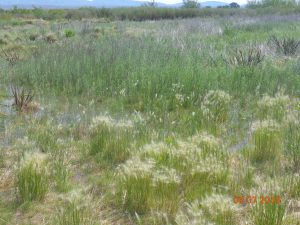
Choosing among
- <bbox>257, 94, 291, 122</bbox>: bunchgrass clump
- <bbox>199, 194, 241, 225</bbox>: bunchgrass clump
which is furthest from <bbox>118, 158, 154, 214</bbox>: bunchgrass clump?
<bbox>257, 94, 291, 122</bbox>: bunchgrass clump

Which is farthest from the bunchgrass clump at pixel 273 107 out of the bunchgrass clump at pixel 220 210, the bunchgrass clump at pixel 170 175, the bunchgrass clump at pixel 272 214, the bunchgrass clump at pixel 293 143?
the bunchgrass clump at pixel 272 214

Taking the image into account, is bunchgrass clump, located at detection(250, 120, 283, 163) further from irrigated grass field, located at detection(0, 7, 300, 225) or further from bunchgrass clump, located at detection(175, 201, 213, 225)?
bunchgrass clump, located at detection(175, 201, 213, 225)

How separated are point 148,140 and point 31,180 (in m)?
1.55

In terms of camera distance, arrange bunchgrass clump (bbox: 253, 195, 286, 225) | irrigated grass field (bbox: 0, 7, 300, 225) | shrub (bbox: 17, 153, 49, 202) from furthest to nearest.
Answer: shrub (bbox: 17, 153, 49, 202), irrigated grass field (bbox: 0, 7, 300, 225), bunchgrass clump (bbox: 253, 195, 286, 225)

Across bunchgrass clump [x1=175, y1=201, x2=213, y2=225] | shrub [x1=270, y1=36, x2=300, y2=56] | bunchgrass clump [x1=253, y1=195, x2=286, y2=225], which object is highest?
shrub [x1=270, y1=36, x2=300, y2=56]

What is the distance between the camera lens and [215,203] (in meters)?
3.08

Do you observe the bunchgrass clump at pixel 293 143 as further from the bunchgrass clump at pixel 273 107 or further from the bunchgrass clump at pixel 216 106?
the bunchgrass clump at pixel 216 106

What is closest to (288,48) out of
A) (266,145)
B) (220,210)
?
(266,145)

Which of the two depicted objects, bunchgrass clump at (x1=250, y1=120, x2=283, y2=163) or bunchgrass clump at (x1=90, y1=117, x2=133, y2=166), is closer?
bunchgrass clump at (x1=250, y1=120, x2=283, y2=163)

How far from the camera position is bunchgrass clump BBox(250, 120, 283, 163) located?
4.43 m

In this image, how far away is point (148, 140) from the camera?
481cm

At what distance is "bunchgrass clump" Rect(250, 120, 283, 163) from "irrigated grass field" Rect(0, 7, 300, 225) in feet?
0.05

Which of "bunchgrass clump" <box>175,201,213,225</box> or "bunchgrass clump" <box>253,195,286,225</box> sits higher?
"bunchgrass clump" <box>253,195,286,225</box>
